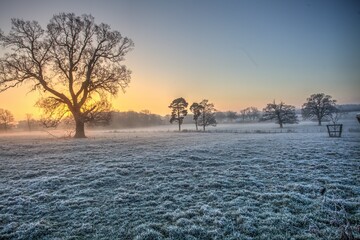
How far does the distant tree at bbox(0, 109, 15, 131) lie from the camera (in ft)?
333

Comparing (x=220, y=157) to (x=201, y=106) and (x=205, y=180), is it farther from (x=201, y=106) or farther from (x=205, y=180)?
(x=201, y=106)

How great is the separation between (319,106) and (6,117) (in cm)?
13970

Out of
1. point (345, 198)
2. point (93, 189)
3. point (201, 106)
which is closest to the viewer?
point (345, 198)

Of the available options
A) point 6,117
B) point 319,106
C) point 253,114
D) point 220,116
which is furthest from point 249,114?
point 6,117

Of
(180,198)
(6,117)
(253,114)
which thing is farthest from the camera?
(253,114)

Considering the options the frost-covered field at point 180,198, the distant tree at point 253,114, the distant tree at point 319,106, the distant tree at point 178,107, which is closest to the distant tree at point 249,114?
the distant tree at point 253,114

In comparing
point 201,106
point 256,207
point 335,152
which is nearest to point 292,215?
point 256,207

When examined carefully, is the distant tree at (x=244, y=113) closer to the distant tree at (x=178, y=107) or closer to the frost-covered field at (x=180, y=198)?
the distant tree at (x=178, y=107)

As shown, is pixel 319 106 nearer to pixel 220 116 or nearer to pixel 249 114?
pixel 249 114

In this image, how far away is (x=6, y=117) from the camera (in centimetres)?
10538

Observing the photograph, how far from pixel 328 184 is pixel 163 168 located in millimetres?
8101

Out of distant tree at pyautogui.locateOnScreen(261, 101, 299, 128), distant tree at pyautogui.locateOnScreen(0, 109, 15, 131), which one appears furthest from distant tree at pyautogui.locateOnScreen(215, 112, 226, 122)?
distant tree at pyautogui.locateOnScreen(0, 109, 15, 131)

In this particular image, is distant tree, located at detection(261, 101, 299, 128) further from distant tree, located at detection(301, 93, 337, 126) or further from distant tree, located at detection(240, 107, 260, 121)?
distant tree, located at detection(240, 107, 260, 121)

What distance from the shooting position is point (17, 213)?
7.04 m
